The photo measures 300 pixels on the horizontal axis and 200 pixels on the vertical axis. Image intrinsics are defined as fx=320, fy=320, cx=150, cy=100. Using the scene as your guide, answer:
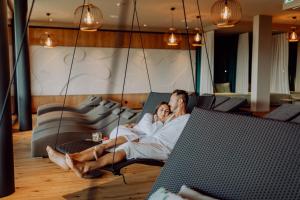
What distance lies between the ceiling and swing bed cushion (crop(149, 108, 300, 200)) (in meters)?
5.62

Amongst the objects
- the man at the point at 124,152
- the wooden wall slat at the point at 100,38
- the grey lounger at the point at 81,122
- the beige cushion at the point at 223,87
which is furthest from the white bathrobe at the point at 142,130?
the beige cushion at the point at 223,87

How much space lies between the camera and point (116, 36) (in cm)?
1041

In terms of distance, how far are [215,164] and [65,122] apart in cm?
409

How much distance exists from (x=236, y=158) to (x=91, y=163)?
1.38 m

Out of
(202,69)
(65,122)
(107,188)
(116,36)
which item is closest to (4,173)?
(107,188)

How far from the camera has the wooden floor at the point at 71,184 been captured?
3.13 metres

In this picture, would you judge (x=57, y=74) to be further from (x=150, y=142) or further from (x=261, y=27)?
(x=150, y=142)

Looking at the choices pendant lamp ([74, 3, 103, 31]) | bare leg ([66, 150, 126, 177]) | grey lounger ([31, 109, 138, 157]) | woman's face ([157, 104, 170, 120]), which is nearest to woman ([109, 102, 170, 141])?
woman's face ([157, 104, 170, 120])

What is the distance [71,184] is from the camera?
11.4 feet

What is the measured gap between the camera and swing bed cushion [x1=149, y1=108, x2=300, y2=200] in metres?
1.22

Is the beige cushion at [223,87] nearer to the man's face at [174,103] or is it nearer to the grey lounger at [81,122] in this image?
the grey lounger at [81,122]

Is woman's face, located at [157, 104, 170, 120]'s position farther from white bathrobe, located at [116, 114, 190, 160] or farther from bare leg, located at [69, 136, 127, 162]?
A: bare leg, located at [69, 136, 127, 162]

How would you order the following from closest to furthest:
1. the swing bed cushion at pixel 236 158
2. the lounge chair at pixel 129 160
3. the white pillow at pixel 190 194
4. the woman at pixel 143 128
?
1. the swing bed cushion at pixel 236 158
2. the white pillow at pixel 190 194
3. the lounge chair at pixel 129 160
4. the woman at pixel 143 128

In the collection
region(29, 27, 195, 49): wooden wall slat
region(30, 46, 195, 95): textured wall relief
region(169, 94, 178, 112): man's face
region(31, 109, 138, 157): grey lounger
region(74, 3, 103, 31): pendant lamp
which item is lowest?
region(31, 109, 138, 157): grey lounger
